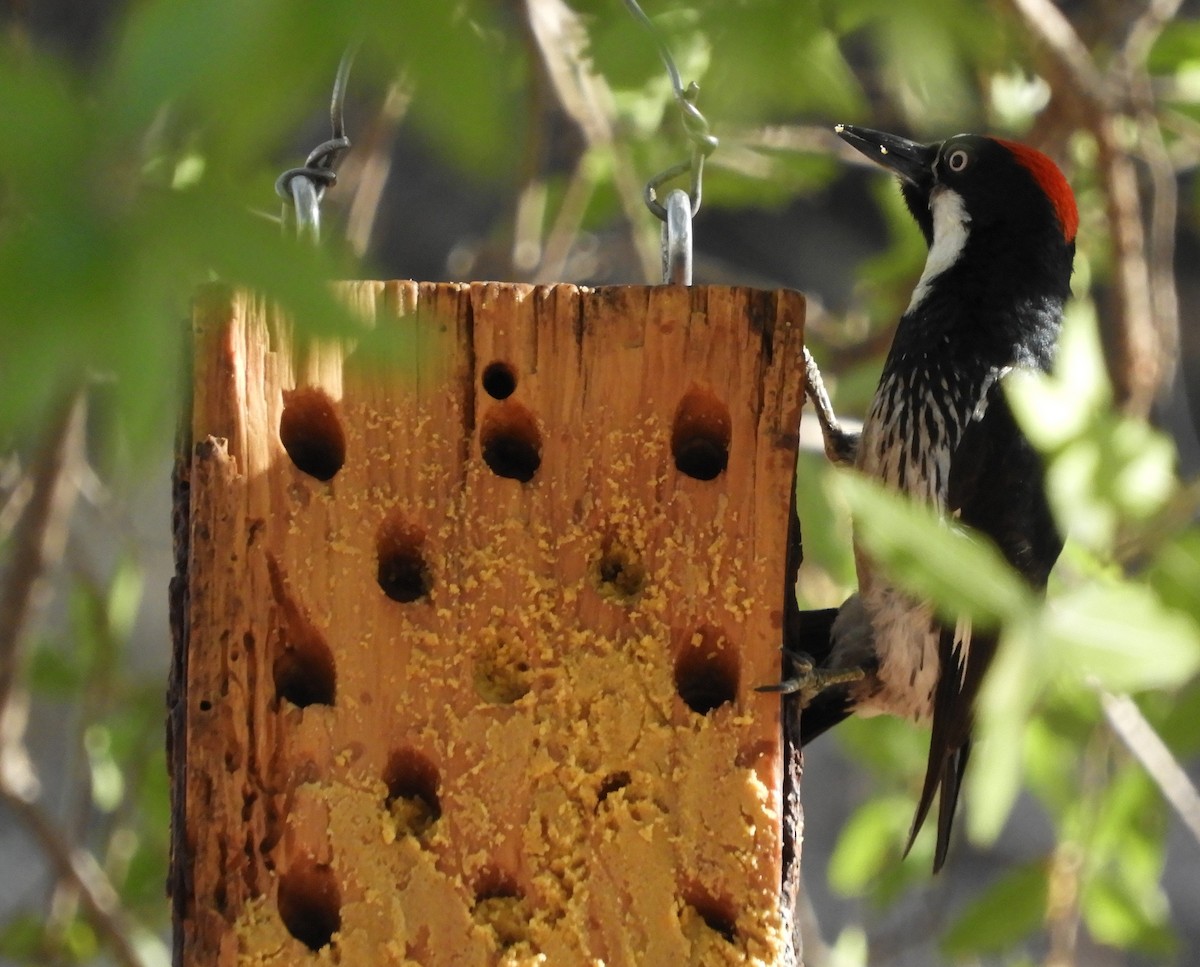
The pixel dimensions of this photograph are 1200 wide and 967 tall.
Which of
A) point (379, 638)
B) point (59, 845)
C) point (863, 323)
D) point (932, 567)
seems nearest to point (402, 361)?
point (932, 567)

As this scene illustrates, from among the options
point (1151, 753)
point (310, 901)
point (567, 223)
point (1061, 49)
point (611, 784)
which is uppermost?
point (1061, 49)

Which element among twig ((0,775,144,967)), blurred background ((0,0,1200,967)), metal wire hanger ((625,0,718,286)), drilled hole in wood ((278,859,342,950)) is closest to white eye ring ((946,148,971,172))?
blurred background ((0,0,1200,967))

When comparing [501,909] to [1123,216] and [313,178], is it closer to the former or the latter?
[313,178]

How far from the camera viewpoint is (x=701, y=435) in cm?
157

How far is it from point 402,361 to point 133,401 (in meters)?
0.10

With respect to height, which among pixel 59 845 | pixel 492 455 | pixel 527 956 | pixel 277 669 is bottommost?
pixel 59 845

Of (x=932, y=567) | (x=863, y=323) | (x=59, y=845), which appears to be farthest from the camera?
(x=863, y=323)

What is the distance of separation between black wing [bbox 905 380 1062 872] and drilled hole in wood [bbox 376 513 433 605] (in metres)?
0.80

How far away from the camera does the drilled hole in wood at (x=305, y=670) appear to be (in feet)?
4.89

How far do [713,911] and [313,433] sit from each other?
0.60 m

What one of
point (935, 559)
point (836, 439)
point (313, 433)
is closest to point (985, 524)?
point (836, 439)

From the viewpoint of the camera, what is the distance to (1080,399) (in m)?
1.53

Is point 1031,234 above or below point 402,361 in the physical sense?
below

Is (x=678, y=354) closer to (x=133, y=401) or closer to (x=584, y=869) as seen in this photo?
(x=584, y=869)
